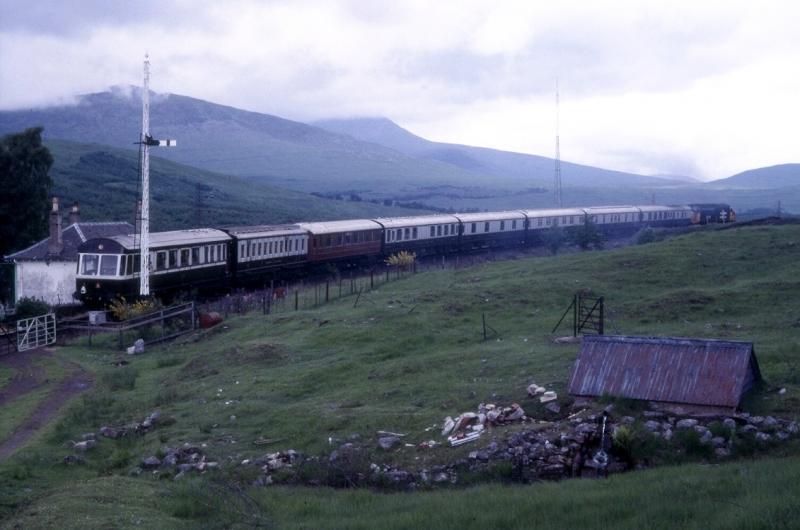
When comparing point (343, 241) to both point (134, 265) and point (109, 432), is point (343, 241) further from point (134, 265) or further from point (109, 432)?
point (109, 432)

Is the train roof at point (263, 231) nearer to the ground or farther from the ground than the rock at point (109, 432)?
farther from the ground

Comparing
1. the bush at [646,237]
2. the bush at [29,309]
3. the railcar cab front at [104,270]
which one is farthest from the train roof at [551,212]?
the bush at [29,309]

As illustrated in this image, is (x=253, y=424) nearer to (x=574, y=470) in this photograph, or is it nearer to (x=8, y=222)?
(x=574, y=470)

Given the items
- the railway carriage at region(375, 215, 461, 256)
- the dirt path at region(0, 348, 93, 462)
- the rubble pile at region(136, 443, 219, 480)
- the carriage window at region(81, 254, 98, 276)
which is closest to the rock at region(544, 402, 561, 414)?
the rubble pile at region(136, 443, 219, 480)

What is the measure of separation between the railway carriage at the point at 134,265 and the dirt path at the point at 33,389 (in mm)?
5283

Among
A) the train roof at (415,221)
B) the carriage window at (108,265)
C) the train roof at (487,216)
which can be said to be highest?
the train roof at (487,216)

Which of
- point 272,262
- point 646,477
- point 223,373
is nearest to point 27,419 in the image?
point 223,373

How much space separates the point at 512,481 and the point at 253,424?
280 inches

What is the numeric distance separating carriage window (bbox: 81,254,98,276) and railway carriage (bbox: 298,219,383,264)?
47.7ft

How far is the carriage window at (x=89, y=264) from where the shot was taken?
37.7m

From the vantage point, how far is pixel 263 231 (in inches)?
1853

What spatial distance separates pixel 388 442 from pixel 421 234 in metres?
42.9

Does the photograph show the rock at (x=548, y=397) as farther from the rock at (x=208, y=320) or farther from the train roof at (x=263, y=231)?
the train roof at (x=263, y=231)

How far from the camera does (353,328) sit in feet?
95.1
